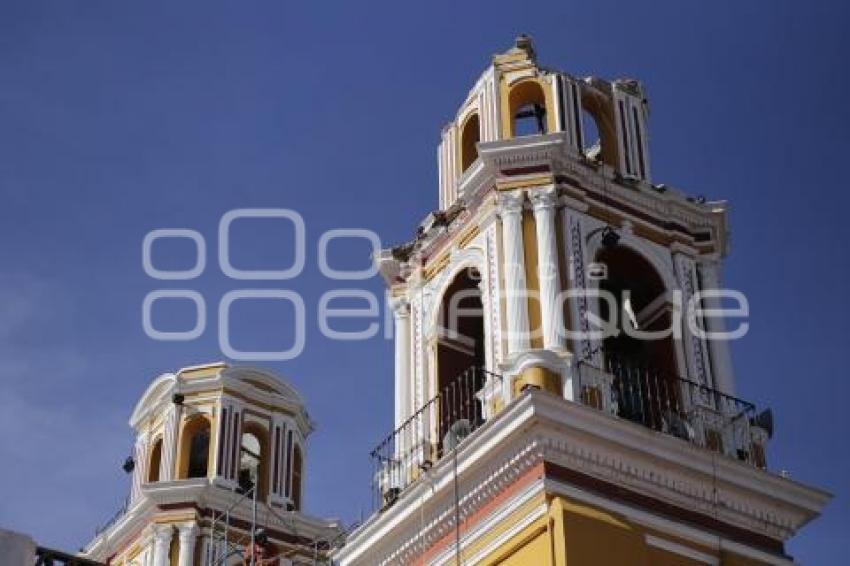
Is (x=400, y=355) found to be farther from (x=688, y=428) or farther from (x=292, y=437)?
(x=292, y=437)

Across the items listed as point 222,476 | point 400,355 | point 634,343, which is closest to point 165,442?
point 222,476

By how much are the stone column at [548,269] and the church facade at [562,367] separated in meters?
0.02

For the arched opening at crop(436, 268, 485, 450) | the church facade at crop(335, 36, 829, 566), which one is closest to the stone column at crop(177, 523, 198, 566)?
the church facade at crop(335, 36, 829, 566)

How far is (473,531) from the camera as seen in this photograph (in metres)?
16.7

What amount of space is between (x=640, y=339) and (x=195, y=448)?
34.3 feet

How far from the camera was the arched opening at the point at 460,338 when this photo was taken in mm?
18734

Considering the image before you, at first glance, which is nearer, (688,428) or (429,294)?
(688,428)

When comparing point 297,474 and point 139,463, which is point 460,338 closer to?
point 297,474

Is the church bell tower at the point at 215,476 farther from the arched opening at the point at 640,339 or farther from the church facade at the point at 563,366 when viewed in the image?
the arched opening at the point at 640,339

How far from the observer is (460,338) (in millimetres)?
19516

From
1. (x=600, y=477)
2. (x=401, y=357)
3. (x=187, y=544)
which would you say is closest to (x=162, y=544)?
(x=187, y=544)

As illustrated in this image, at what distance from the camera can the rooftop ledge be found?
53.3 feet

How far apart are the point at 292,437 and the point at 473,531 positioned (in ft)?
36.1

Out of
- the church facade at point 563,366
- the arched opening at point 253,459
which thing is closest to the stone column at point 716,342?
the church facade at point 563,366
